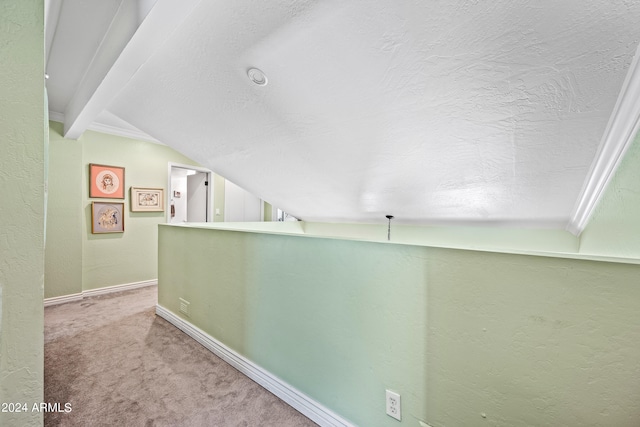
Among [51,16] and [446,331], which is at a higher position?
[51,16]

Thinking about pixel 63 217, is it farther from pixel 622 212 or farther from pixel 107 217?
pixel 622 212

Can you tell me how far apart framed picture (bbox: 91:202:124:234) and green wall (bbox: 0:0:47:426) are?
3405 mm

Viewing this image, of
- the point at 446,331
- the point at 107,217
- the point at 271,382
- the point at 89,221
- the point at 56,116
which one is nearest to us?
the point at 446,331

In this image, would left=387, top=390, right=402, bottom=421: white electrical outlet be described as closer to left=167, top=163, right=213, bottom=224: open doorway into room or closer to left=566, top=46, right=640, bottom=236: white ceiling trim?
left=566, top=46, right=640, bottom=236: white ceiling trim

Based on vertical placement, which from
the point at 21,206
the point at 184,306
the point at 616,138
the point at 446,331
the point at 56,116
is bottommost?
the point at 184,306

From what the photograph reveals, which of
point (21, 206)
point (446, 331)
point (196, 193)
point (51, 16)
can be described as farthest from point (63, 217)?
point (446, 331)

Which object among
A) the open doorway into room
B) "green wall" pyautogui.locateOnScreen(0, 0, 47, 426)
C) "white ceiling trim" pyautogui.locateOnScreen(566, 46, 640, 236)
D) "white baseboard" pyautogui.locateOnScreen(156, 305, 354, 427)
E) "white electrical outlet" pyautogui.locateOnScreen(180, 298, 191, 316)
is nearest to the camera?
"green wall" pyautogui.locateOnScreen(0, 0, 47, 426)

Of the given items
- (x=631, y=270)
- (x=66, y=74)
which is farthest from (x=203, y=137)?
(x=631, y=270)

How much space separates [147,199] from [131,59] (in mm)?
2870

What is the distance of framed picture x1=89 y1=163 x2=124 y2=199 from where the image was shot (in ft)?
11.3

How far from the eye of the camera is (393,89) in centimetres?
125

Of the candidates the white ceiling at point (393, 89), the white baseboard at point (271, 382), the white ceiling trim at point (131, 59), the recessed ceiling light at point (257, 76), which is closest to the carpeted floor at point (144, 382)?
the white baseboard at point (271, 382)

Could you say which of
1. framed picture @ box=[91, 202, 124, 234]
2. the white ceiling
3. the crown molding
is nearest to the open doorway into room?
framed picture @ box=[91, 202, 124, 234]

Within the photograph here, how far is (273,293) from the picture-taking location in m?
1.70
